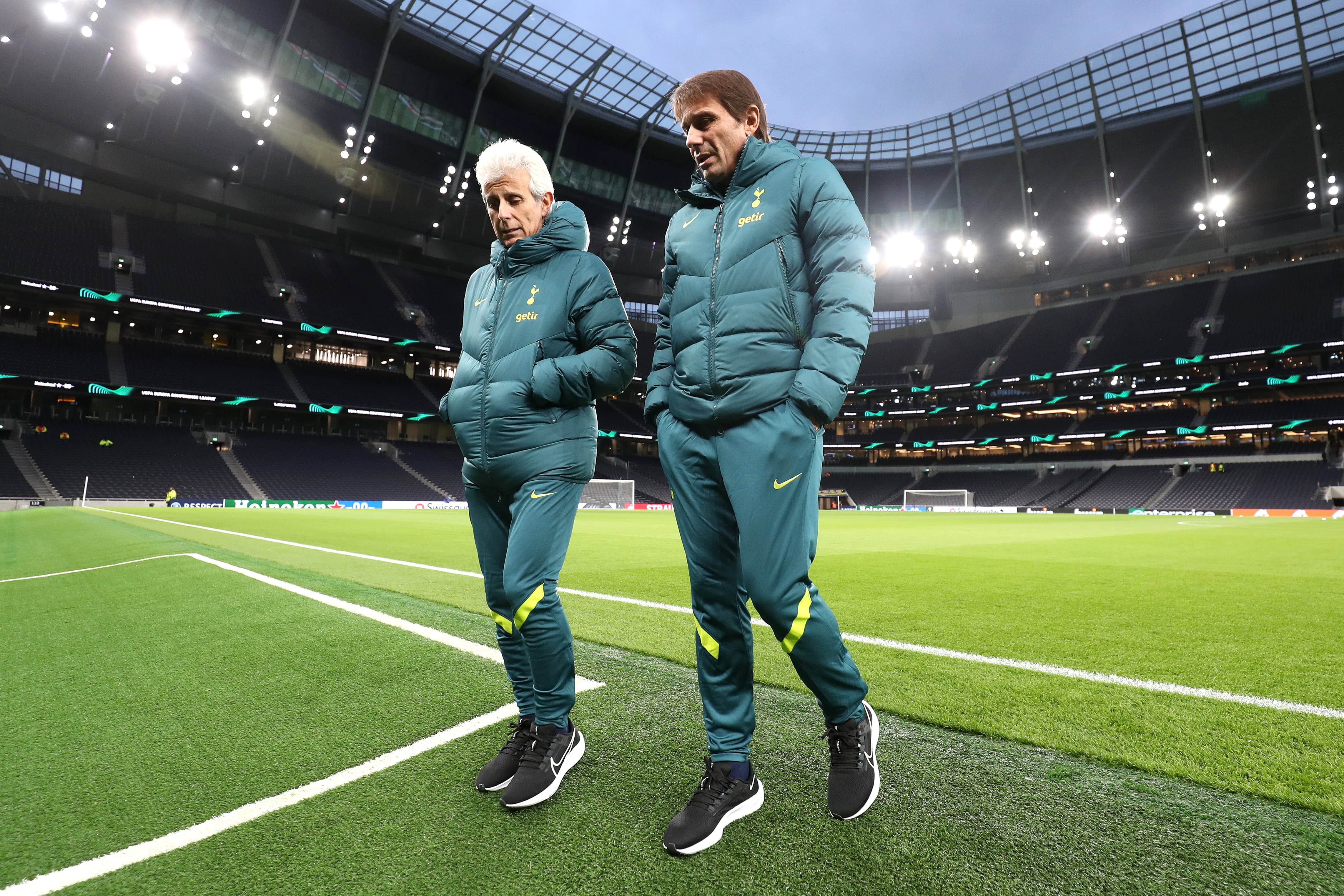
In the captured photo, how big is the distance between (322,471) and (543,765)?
135 feet

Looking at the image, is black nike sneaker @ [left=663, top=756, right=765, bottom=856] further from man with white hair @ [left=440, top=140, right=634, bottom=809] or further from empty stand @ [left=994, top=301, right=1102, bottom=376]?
A: empty stand @ [left=994, top=301, right=1102, bottom=376]

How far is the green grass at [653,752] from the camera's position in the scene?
1598mm

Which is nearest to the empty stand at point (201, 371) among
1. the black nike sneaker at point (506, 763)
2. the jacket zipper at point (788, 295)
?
the black nike sneaker at point (506, 763)

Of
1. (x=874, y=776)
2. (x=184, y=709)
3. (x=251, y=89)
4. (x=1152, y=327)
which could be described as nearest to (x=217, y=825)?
(x=184, y=709)

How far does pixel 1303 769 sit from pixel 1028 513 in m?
42.3

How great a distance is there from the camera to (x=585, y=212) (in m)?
39.8

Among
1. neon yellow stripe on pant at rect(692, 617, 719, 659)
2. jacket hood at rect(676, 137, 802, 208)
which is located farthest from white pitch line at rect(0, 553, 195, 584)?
jacket hood at rect(676, 137, 802, 208)

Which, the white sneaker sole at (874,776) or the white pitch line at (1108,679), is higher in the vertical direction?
the white pitch line at (1108,679)

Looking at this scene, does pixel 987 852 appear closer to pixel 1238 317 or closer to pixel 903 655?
pixel 903 655

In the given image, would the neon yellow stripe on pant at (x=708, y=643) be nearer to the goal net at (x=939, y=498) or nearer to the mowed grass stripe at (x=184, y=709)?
the mowed grass stripe at (x=184, y=709)

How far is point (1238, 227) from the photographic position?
45.4 metres

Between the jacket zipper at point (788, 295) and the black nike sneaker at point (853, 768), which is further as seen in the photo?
the jacket zipper at point (788, 295)

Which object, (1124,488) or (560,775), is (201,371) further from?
(1124,488)

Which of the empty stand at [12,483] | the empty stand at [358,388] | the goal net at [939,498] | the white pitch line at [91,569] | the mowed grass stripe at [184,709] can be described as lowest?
the empty stand at [12,483]
